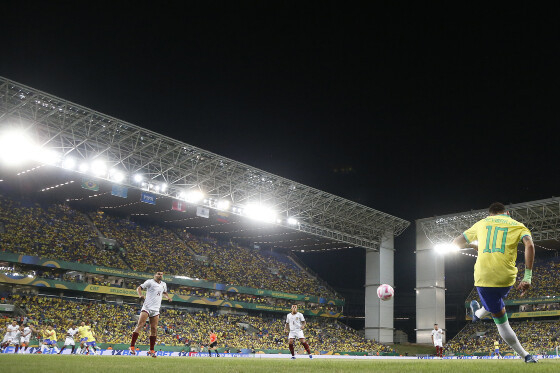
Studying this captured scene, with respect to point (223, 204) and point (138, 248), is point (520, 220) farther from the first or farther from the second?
point (138, 248)

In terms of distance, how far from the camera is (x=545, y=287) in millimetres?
50750

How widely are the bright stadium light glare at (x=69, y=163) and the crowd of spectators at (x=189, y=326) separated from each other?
9991 mm

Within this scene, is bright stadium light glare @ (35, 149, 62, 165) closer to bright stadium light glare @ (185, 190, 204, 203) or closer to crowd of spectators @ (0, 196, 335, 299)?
crowd of spectators @ (0, 196, 335, 299)

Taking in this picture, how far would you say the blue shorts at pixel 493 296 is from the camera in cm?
645

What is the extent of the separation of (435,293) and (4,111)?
41754 mm

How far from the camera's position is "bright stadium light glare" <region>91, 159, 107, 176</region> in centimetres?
3292

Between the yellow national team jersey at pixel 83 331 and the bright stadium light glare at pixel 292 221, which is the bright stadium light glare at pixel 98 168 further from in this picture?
the bright stadium light glare at pixel 292 221

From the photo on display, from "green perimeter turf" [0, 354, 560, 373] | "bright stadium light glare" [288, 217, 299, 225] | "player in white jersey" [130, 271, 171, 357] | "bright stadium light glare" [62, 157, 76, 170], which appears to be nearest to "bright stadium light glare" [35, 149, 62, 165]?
"bright stadium light glare" [62, 157, 76, 170]

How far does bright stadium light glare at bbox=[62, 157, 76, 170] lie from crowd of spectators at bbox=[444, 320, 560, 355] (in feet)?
126

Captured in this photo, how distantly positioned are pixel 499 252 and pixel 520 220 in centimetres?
4311

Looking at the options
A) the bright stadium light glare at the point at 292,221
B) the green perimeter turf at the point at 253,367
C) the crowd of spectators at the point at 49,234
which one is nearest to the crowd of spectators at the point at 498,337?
the bright stadium light glare at the point at 292,221

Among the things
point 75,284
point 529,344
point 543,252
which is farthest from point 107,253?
point 543,252

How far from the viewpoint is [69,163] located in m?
31.7

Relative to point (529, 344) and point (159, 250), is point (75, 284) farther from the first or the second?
point (529, 344)
